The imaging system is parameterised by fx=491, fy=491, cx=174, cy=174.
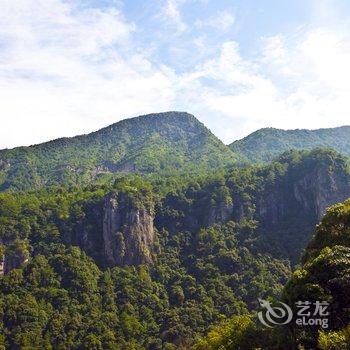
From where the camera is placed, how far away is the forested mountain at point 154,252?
108644mm

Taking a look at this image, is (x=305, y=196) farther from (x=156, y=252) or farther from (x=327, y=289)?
(x=327, y=289)

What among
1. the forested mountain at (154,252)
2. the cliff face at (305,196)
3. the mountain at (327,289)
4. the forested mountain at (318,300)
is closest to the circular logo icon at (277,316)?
the forested mountain at (318,300)

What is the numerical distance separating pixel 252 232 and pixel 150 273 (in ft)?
104

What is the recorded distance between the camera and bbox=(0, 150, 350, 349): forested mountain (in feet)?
356

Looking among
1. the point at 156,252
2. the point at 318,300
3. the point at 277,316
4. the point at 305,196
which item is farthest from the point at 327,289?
the point at 305,196

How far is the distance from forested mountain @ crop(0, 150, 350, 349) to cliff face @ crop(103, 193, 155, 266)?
0.30 metres

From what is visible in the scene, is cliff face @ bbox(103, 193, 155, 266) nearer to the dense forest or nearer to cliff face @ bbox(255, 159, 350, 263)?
the dense forest

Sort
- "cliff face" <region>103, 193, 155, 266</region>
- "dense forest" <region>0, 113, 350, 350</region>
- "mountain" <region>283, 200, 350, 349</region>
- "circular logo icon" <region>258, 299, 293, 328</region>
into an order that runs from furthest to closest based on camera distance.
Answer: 1. "cliff face" <region>103, 193, 155, 266</region>
2. "dense forest" <region>0, 113, 350, 350</region>
3. "circular logo icon" <region>258, 299, 293, 328</region>
4. "mountain" <region>283, 200, 350, 349</region>

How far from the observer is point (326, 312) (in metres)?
36.1

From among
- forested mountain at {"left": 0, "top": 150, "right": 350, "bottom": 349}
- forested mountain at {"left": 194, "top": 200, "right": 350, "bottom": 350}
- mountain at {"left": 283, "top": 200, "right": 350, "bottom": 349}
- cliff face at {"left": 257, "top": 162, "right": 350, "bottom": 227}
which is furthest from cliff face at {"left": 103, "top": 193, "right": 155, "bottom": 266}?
mountain at {"left": 283, "top": 200, "right": 350, "bottom": 349}

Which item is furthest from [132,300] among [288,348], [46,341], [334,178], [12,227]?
[288,348]

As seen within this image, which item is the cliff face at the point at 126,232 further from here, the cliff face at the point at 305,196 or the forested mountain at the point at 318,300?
the forested mountain at the point at 318,300

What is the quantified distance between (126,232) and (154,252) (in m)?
9.83

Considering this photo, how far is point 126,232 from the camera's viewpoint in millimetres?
136500
